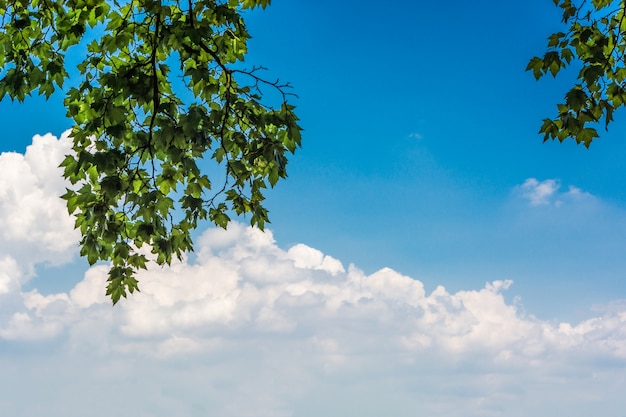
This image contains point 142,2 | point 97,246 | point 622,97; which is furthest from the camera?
point 622,97

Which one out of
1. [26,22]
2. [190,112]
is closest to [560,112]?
[190,112]

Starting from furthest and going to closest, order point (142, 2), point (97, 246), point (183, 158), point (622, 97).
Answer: point (622, 97), point (142, 2), point (97, 246), point (183, 158)

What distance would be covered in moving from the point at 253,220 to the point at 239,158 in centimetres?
84

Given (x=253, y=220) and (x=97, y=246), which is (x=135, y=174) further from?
(x=253, y=220)

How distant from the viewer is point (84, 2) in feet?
25.2

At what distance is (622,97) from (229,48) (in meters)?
5.19

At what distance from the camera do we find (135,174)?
7.54m

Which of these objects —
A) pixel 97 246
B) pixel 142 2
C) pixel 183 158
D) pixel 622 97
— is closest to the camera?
pixel 183 158

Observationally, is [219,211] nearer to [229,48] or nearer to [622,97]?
[229,48]

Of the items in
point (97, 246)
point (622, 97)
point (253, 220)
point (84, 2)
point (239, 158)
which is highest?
point (84, 2)

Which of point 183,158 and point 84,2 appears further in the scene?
point 84,2

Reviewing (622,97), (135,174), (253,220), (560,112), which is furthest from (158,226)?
(622,97)

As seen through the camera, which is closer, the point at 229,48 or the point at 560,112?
the point at 560,112

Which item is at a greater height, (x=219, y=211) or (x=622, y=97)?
(x=622, y=97)
